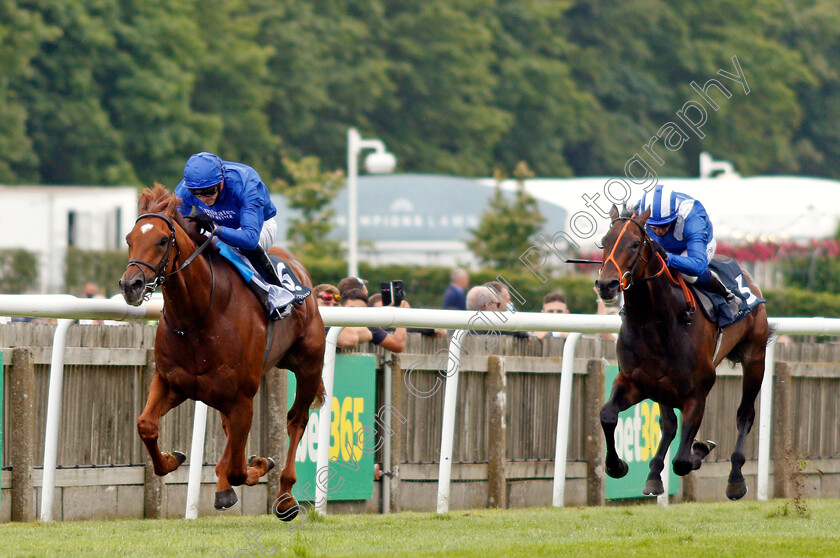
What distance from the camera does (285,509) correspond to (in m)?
6.60

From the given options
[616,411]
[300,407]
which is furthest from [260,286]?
[616,411]

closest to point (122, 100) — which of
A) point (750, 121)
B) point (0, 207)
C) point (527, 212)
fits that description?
point (0, 207)

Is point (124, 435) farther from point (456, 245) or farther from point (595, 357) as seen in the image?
point (456, 245)

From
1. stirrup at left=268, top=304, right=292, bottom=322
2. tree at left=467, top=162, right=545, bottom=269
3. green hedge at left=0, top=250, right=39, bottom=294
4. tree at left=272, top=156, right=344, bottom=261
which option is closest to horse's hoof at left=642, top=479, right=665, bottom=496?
stirrup at left=268, top=304, right=292, bottom=322

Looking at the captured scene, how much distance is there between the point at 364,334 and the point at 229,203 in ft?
5.65

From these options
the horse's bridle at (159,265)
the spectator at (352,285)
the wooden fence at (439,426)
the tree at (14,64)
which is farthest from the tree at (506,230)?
the horse's bridle at (159,265)

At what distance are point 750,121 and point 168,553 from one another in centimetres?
4585

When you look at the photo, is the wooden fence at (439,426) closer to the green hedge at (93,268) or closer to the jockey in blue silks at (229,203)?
the jockey in blue silks at (229,203)

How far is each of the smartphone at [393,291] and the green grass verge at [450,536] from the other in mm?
1208

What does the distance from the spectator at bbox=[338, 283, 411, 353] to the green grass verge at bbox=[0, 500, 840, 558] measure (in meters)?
1.00

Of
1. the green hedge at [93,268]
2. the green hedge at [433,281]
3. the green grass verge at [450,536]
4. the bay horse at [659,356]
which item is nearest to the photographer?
the green grass verge at [450,536]

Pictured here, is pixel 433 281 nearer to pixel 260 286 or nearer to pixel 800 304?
pixel 800 304

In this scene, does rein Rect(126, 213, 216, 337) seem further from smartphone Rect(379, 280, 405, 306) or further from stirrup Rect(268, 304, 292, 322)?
smartphone Rect(379, 280, 405, 306)

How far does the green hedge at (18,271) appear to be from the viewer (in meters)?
23.8
